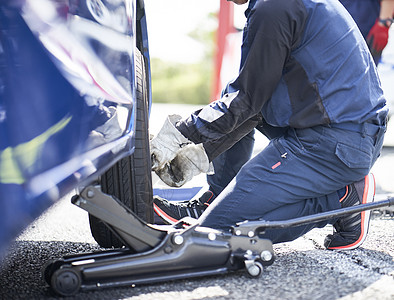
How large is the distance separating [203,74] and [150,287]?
1248 centimetres

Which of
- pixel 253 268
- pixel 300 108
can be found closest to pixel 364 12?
pixel 300 108

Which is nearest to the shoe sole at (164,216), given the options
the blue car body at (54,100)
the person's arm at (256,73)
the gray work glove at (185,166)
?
the gray work glove at (185,166)

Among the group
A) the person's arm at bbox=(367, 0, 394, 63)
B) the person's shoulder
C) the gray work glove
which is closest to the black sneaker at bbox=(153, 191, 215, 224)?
the gray work glove

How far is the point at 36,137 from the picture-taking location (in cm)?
122

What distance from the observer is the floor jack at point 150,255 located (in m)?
1.63

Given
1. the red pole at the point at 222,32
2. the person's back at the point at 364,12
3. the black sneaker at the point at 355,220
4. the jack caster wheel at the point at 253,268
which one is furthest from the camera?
the red pole at the point at 222,32

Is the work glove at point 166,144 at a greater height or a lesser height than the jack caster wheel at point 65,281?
greater

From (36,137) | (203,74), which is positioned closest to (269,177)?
(36,137)

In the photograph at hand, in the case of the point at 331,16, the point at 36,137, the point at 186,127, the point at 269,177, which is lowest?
the point at 269,177

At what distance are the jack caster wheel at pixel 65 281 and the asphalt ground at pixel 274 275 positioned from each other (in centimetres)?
4

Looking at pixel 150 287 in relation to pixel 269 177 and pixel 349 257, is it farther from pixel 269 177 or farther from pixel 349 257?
pixel 349 257

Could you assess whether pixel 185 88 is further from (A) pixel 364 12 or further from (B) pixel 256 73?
(B) pixel 256 73

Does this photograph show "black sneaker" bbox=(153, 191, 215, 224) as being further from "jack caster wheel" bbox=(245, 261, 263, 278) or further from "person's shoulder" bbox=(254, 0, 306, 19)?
"person's shoulder" bbox=(254, 0, 306, 19)

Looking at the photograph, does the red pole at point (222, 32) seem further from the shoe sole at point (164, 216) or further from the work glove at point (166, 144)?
the work glove at point (166, 144)
